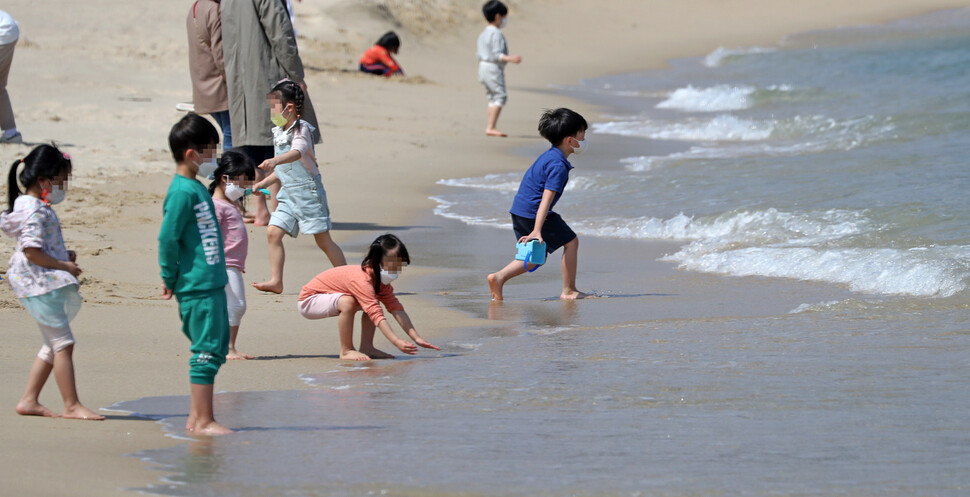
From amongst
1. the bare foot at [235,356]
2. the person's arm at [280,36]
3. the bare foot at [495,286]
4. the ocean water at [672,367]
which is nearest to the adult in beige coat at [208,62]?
the person's arm at [280,36]

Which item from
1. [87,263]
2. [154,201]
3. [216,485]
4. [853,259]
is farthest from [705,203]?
[216,485]

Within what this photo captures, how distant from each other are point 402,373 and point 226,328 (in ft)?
A: 3.93

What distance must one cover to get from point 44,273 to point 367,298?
154 centimetres

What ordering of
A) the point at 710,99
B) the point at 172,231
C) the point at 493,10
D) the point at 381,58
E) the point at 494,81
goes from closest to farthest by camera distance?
the point at 172,231 < the point at 493,10 < the point at 494,81 < the point at 381,58 < the point at 710,99

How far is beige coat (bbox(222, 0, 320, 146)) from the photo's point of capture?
788 centimetres

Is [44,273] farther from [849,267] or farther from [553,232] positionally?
[849,267]

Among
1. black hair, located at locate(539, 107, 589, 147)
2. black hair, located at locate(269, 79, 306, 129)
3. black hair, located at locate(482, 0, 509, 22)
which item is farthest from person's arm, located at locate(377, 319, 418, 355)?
black hair, located at locate(482, 0, 509, 22)

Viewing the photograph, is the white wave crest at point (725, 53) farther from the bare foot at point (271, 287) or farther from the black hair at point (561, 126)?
the bare foot at point (271, 287)

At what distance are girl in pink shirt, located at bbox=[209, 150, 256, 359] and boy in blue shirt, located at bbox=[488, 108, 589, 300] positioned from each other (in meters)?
1.88

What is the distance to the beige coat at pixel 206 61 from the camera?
28.3 ft

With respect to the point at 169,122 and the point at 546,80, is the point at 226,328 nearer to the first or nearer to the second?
the point at 169,122

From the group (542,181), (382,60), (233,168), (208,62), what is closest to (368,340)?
(233,168)

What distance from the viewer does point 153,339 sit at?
5.54 meters

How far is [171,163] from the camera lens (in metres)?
10.8
